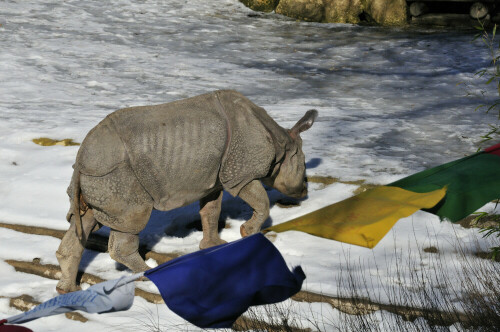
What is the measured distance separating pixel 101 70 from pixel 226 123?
20.5ft

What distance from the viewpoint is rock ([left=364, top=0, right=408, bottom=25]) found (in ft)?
43.4

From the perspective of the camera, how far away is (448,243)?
5227 millimetres

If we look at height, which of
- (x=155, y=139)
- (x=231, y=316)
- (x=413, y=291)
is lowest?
(x=413, y=291)

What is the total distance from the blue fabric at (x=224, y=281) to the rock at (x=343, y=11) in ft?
35.7

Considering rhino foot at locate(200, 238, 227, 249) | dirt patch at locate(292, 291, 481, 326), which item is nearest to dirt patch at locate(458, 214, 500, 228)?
dirt patch at locate(292, 291, 481, 326)

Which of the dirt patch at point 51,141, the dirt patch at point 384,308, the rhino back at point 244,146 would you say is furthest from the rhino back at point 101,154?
the dirt patch at point 51,141

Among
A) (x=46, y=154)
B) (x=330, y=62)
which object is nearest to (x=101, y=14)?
(x=330, y=62)

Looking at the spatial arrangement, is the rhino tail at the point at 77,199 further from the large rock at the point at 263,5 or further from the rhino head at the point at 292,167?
the large rock at the point at 263,5

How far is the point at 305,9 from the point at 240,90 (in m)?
4.49

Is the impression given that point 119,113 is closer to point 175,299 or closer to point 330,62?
point 175,299

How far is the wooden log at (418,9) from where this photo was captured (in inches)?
516

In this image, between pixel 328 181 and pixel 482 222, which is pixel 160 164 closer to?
pixel 328 181

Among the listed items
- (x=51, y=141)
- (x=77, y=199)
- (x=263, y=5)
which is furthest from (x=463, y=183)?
(x=263, y=5)

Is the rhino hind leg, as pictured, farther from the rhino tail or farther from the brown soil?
the brown soil
